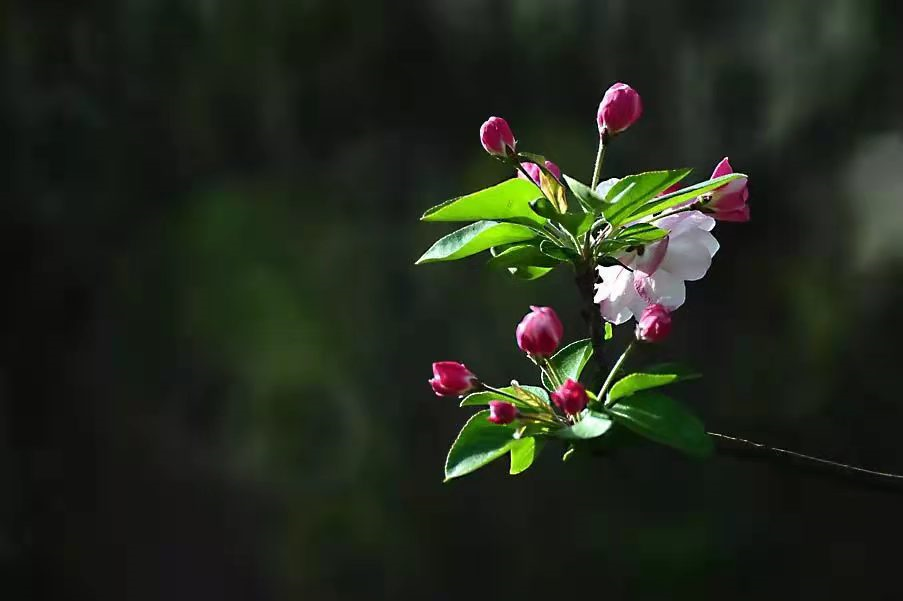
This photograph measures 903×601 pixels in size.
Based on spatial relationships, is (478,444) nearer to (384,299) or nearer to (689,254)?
(689,254)

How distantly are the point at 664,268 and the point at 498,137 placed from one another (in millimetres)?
121

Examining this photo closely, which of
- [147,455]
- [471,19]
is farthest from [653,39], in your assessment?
[147,455]

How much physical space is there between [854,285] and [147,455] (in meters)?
1.81

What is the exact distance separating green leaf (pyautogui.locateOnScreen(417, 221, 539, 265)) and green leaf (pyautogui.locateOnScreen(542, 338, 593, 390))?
0.08 m

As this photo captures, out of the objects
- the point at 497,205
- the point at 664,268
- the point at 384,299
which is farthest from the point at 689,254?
the point at 384,299

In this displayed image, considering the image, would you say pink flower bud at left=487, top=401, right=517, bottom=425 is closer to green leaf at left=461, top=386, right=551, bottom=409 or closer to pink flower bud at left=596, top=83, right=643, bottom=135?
green leaf at left=461, top=386, right=551, bottom=409

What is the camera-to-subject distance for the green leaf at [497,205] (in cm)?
53

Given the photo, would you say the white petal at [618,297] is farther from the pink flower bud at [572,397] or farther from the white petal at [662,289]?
the pink flower bud at [572,397]

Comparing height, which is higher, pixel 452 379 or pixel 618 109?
pixel 618 109

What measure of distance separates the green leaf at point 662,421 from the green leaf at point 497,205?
0.11 m

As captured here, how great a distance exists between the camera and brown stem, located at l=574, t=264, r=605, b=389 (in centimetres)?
55

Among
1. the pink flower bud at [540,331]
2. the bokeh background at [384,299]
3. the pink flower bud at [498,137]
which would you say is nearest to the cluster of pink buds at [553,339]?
the pink flower bud at [540,331]

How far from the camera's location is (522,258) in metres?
0.57

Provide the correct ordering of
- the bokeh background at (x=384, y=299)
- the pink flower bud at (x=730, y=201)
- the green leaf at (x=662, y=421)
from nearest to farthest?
the green leaf at (x=662, y=421), the pink flower bud at (x=730, y=201), the bokeh background at (x=384, y=299)
